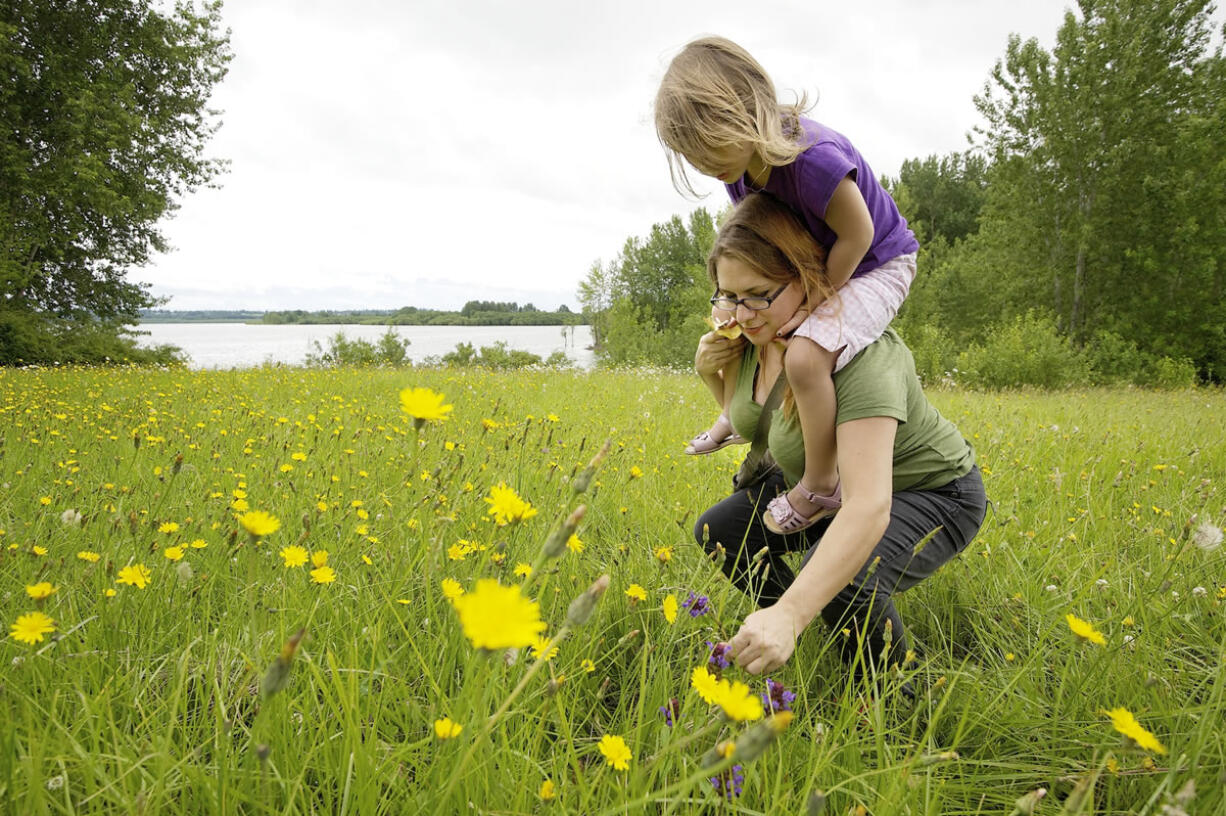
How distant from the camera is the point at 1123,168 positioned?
16469 mm

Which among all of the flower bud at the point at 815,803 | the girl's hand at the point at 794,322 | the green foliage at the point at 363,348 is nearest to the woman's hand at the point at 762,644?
the flower bud at the point at 815,803

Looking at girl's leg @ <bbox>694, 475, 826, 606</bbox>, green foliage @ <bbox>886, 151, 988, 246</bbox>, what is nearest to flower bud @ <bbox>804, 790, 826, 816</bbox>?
girl's leg @ <bbox>694, 475, 826, 606</bbox>

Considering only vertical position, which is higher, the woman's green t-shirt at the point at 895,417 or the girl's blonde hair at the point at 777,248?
the girl's blonde hair at the point at 777,248

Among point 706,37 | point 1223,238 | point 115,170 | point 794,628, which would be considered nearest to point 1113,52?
point 1223,238

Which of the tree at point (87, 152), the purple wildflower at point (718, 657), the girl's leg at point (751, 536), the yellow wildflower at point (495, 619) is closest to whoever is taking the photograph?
the yellow wildflower at point (495, 619)

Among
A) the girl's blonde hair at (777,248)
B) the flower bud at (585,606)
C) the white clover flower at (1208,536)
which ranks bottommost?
the white clover flower at (1208,536)

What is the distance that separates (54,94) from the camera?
38.6ft

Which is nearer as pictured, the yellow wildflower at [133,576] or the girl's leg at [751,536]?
the yellow wildflower at [133,576]

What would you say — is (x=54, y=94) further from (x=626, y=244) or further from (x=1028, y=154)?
(x=626, y=244)

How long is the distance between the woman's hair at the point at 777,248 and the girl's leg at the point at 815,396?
19cm

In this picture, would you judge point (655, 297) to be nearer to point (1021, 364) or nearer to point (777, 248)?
point (1021, 364)

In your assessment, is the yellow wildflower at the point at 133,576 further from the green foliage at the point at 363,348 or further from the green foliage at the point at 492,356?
the green foliage at the point at 492,356

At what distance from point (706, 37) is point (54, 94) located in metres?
15.9

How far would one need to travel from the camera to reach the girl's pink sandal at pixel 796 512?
1.71m
